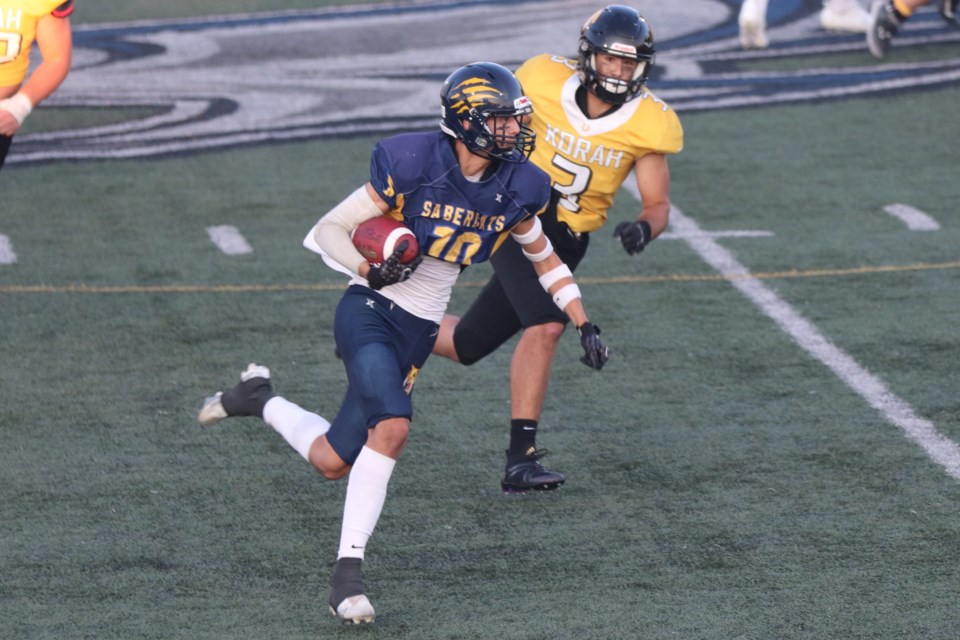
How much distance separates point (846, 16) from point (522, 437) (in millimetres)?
8813

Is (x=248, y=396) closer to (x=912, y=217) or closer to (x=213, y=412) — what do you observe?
(x=213, y=412)

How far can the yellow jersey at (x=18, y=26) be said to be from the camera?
→ 7.25 metres

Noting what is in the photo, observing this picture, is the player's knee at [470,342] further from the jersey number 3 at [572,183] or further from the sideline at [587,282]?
the sideline at [587,282]

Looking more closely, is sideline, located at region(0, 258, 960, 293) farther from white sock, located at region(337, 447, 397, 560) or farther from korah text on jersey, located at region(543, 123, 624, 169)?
white sock, located at region(337, 447, 397, 560)

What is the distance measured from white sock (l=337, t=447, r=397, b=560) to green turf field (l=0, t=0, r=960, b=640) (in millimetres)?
216

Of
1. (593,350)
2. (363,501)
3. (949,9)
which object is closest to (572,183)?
(593,350)

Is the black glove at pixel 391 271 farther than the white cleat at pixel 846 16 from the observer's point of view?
No

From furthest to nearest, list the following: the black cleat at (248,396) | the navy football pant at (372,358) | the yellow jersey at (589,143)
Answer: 1. the yellow jersey at (589,143)
2. the black cleat at (248,396)
3. the navy football pant at (372,358)

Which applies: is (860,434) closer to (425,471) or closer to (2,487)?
(425,471)

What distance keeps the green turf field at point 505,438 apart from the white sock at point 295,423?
0.29 m

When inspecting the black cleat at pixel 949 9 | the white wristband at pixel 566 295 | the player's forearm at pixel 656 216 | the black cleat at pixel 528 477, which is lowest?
the black cleat at pixel 949 9

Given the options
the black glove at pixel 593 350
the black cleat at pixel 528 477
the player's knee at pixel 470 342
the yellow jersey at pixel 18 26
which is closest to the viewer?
the black glove at pixel 593 350

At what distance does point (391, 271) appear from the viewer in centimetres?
449

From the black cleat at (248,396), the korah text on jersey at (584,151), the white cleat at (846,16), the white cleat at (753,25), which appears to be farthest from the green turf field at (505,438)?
the white cleat at (846,16)
